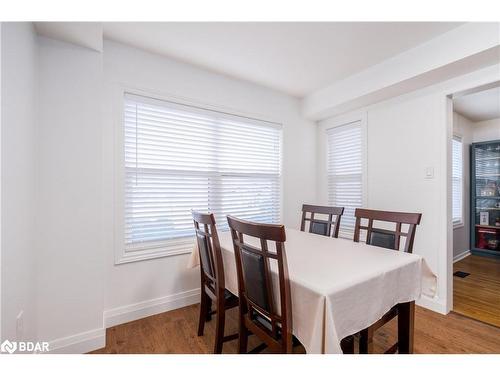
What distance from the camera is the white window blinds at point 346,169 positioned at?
3.11 metres

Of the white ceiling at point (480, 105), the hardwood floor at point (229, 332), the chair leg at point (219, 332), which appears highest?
the white ceiling at point (480, 105)

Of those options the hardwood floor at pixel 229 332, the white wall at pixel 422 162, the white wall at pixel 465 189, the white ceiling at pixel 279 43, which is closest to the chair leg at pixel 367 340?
the hardwood floor at pixel 229 332

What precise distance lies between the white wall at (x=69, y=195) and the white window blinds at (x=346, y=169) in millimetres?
2802

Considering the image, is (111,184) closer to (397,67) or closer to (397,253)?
(397,253)

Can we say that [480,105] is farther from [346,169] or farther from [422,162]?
[346,169]

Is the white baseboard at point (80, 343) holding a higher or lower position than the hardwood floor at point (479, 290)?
higher

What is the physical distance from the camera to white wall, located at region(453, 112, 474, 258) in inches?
152

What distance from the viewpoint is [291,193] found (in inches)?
130

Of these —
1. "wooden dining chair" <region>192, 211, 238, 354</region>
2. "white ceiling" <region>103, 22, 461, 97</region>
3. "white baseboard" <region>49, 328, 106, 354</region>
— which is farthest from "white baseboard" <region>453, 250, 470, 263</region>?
"white baseboard" <region>49, 328, 106, 354</region>

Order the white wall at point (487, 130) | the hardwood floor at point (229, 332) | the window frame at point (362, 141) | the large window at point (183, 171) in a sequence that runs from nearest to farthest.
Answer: the hardwood floor at point (229, 332) → the large window at point (183, 171) → the window frame at point (362, 141) → the white wall at point (487, 130)

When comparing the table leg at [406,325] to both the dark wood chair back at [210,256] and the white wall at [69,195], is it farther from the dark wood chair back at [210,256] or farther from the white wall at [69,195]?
the white wall at [69,195]

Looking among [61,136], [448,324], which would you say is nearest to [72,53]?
[61,136]

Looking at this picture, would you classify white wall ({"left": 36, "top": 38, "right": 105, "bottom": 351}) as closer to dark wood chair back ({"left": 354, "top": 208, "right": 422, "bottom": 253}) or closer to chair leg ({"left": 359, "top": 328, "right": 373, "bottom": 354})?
chair leg ({"left": 359, "top": 328, "right": 373, "bottom": 354})
